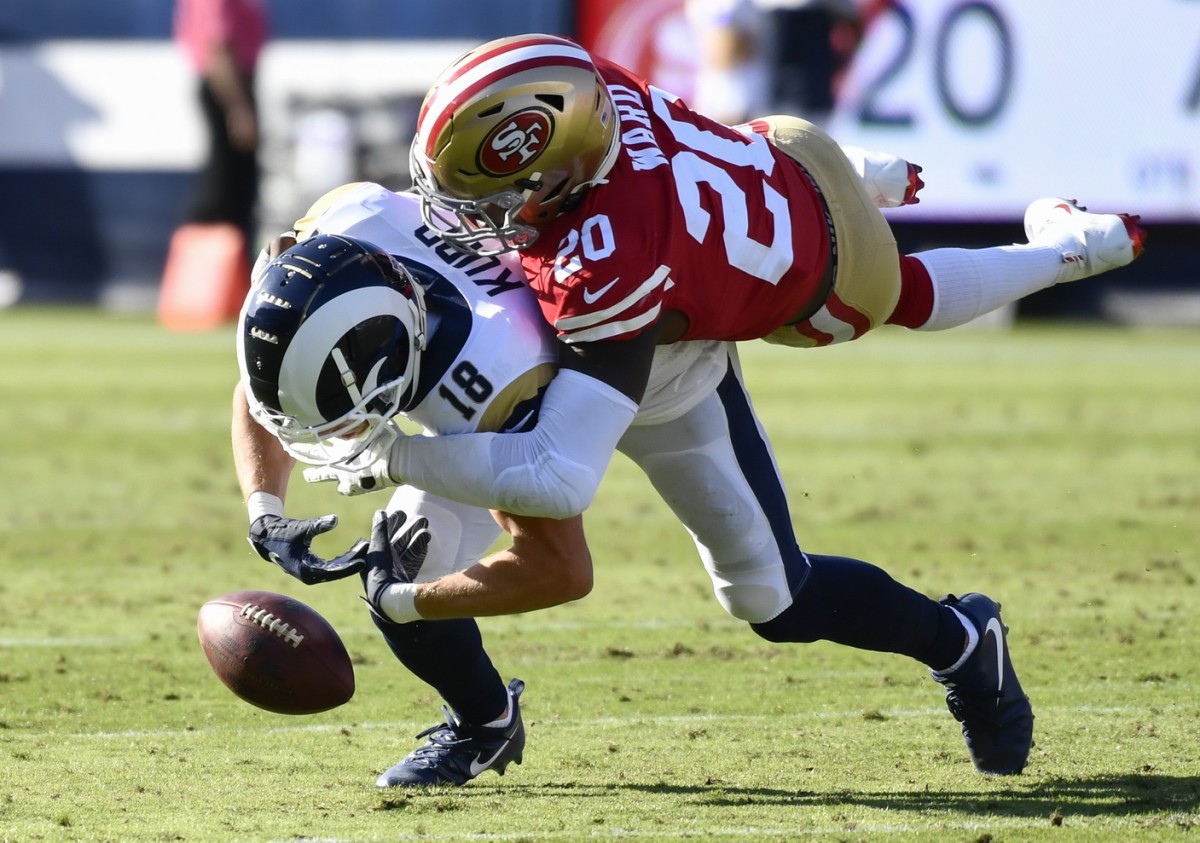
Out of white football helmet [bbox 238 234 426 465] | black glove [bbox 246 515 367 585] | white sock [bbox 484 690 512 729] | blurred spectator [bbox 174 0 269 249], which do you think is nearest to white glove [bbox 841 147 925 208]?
white football helmet [bbox 238 234 426 465]

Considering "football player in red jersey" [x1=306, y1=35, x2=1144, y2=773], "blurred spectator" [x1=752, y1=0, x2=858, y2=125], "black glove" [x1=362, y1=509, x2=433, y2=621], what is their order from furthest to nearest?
"blurred spectator" [x1=752, y1=0, x2=858, y2=125] < "black glove" [x1=362, y1=509, x2=433, y2=621] < "football player in red jersey" [x1=306, y1=35, x2=1144, y2=773]

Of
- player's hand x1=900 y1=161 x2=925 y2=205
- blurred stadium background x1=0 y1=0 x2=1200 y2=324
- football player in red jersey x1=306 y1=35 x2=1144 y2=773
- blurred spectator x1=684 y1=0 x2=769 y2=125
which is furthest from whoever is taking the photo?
blurred stadium background x1=0 y1=0 x2=1200 y2=324

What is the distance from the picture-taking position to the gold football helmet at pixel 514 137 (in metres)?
3.52

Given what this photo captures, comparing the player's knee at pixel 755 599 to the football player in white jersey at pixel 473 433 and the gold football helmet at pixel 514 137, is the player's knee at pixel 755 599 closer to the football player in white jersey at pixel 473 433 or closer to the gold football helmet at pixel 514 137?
the football player in white jersey at pixel 473 433

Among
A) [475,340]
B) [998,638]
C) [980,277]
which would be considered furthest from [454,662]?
[980,277]

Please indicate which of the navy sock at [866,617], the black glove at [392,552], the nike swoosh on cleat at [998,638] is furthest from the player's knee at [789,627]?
the black glove at [392,552]

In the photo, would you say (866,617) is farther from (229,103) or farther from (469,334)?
(229,103)

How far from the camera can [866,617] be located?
3.86 m

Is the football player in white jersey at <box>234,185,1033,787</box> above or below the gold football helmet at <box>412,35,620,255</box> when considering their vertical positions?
below

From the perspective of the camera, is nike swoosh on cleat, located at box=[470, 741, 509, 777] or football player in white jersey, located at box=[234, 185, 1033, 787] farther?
nike swoosh on cleat, located at box=[470, 741, 509, 777]

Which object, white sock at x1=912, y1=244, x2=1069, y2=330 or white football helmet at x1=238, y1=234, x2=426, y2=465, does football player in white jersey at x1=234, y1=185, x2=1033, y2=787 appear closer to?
white football helmet at x1=238, y1=234, x2=426, y2=465

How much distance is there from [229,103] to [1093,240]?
11925 millimetres

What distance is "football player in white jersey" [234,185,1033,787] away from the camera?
3.33 meters

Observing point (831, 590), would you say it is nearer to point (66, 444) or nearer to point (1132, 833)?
point (1132, 833)
